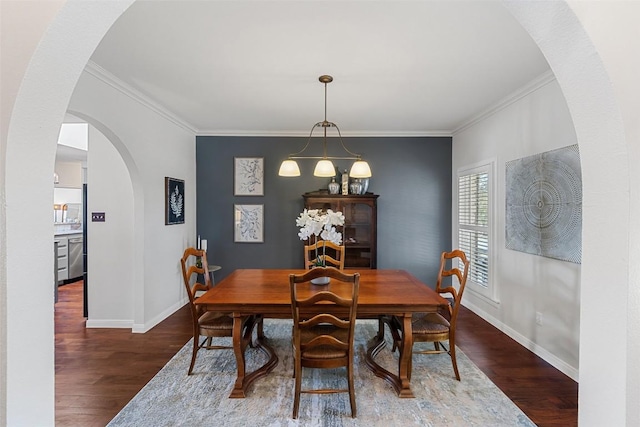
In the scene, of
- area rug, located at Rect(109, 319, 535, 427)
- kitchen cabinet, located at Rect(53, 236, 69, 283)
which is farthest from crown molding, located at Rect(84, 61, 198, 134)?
kitchen cabinet, located at Rect(53, 236, 69, 283)

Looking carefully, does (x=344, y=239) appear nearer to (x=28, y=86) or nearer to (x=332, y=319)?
(x=332, y=319)

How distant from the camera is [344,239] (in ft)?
16.2

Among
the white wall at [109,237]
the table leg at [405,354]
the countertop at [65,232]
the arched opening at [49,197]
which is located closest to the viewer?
the arched opening at [49,197]

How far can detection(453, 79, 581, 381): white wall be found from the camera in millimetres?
2760

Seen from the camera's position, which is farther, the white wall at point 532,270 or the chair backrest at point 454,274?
the white wall at point 532,270

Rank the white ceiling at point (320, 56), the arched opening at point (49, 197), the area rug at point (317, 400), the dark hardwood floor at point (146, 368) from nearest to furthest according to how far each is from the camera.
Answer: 1. the arched opening at point (49, 197)
2. the white ceiling at point (320, 56)
3. the area rug at point (317, 400)
4. the dark hardwood floor at point (146, 368)

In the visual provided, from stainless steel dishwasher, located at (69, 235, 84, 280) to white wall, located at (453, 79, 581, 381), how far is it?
6.88m

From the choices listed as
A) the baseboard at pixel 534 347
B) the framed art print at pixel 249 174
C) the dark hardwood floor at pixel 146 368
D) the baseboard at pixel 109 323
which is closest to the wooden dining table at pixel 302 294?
the dark hardwood floor at pixel 146 368

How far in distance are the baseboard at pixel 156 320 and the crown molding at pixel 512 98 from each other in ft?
15.1

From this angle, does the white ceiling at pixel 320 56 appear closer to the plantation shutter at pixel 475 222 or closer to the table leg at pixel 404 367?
the plantation shutter at pixel 475 222

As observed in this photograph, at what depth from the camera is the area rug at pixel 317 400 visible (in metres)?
2.19

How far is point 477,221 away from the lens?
14.4 feet

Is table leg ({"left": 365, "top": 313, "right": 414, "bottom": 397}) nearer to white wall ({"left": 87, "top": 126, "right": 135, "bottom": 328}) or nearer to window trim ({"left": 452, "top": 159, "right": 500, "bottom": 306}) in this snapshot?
window trim ({"left": 452, "top": 159, "right": 500, "bottom": 306})

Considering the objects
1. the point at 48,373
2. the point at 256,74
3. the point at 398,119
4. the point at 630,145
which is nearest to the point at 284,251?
the point at 398,119
